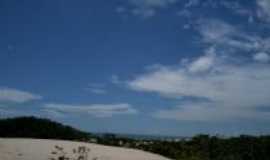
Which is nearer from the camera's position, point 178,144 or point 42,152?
point 42,152

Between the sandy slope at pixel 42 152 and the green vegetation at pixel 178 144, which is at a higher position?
the green vegetation at pixel 178 144

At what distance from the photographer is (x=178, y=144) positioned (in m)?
23.4

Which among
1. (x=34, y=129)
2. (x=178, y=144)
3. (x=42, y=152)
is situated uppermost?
(x=34, y=129)

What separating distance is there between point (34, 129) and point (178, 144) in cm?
777

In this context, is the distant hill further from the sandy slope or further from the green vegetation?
the sandy slope

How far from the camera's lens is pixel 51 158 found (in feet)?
40.2

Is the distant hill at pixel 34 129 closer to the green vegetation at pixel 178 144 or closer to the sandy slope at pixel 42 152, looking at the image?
the green vegetation at pixel 178 144

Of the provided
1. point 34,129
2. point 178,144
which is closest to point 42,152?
point 34,129

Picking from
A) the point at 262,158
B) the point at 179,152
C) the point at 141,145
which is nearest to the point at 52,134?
the point at 141,145

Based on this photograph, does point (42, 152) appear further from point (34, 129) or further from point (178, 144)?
point (178, 144)

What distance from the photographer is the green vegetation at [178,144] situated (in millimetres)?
19984

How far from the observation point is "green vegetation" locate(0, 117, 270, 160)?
1998 centimetres

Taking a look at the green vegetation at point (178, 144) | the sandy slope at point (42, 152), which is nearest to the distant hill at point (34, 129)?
the green vegetation at point (178, 144)

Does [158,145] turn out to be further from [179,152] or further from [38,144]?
[38,144]
